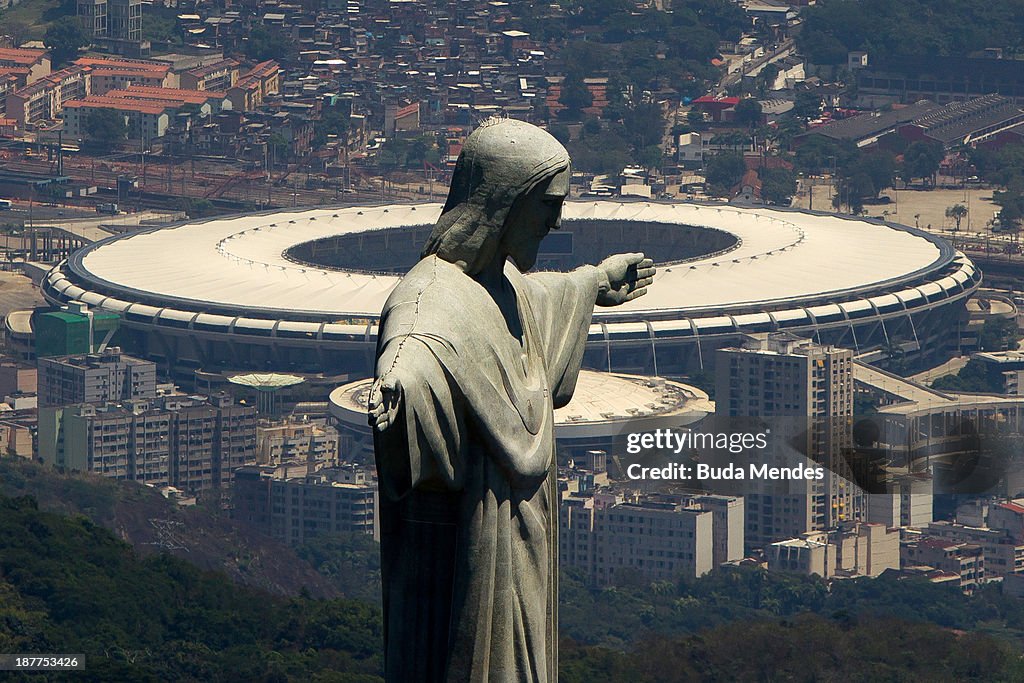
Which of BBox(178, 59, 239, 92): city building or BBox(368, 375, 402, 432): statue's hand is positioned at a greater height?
BBox(368, 375, 402, 432): statue's hand

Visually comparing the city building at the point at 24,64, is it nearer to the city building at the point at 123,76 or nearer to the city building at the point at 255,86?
the city building at the point at 123,76

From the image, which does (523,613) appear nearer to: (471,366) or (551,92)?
(471,366)

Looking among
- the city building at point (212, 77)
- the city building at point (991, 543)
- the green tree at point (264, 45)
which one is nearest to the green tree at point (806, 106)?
the green tree at point (264, 45)

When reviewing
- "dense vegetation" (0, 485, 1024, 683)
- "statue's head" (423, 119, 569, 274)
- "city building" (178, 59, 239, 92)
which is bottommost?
"city building" (178, 59, 239, 92)

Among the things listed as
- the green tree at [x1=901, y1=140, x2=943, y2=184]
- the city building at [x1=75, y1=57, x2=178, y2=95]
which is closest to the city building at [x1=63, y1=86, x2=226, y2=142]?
the city building at [x1=75, y1=57, x2=178, y2=95]

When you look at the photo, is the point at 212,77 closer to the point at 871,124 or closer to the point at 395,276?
the point at 871,124

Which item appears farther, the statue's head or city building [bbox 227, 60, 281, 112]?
city building [bbox 227, 60, 281, 112]

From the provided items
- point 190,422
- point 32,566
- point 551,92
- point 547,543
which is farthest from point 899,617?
point 551,92

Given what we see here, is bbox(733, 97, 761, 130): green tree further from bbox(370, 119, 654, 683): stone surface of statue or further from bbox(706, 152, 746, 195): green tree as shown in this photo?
bbox(370, 119, 654, 683): stone surface of statue
